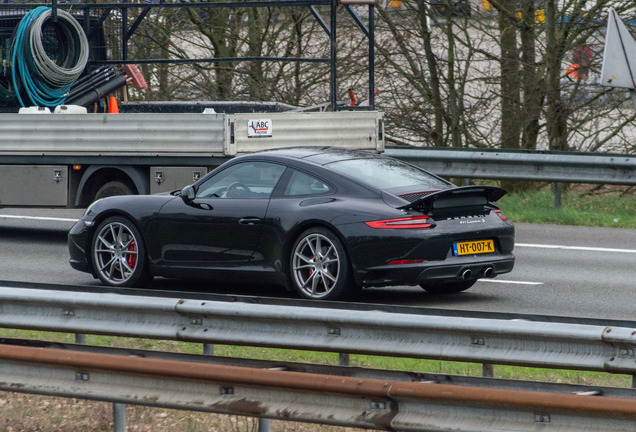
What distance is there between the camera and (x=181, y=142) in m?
13.4

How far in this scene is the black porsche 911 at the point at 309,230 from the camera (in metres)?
9.03

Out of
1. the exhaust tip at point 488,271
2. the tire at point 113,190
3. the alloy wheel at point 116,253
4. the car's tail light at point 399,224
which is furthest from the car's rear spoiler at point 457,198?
the tire at point 113,190

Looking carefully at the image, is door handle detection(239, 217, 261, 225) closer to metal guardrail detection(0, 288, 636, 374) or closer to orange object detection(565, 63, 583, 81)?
metal guardrail detection(0, 288, 636, 374)

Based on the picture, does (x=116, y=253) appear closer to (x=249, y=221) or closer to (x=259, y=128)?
(x=249, y=221)

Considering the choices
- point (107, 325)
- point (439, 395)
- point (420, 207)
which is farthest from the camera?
point (420, 207)

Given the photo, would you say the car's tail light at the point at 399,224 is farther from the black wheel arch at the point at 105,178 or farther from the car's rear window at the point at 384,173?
the black wheel arch at the point at 105,178

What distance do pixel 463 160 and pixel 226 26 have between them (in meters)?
10.4

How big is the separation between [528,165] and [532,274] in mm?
4806

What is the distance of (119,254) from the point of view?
10.5 m

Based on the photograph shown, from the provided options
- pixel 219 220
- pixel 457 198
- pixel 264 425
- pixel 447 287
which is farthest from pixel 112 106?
pixel 264 425

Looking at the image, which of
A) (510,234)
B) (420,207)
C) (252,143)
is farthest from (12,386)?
(252,143)

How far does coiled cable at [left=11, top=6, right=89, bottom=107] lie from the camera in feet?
49.3

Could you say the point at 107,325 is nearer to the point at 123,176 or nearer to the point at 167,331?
the point at 167,331

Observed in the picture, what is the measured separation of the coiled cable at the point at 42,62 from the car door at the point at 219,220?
5.78 m
